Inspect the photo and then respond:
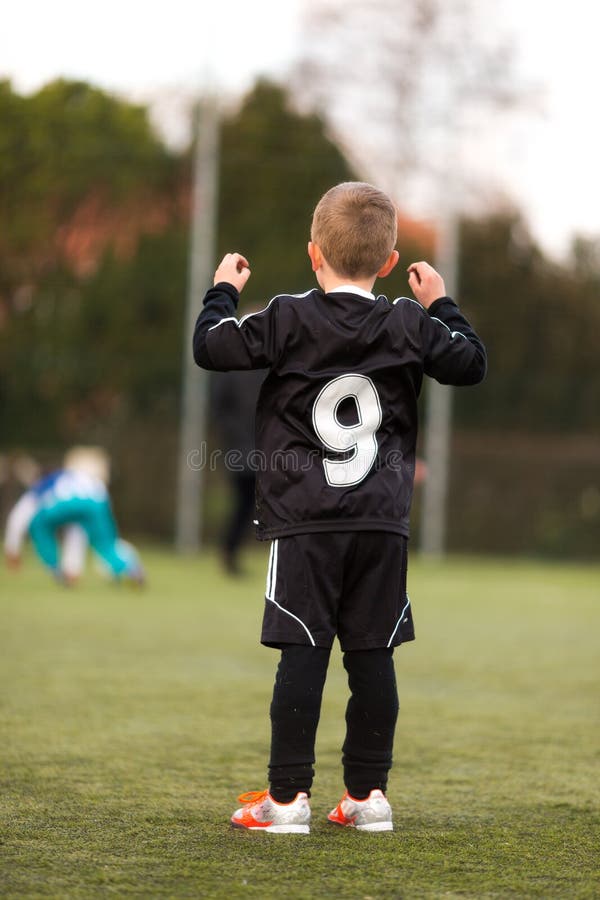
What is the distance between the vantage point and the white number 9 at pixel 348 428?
2730 millimetres

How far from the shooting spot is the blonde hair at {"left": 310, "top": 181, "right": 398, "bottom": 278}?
280 centimetres

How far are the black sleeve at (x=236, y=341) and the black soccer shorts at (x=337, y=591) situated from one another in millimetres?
380

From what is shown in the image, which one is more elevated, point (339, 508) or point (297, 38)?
point (297, 38)

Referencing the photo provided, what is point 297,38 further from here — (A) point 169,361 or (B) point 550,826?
(B) point 550,826

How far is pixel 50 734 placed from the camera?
12.2 feet

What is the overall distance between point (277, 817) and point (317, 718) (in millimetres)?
217

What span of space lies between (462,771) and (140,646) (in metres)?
2.77

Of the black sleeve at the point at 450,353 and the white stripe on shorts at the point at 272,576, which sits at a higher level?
the black sleeve at the point at 450,353

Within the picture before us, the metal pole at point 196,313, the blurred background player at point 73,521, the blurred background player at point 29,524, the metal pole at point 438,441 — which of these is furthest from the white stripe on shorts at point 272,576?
the metal pole at point 438,441

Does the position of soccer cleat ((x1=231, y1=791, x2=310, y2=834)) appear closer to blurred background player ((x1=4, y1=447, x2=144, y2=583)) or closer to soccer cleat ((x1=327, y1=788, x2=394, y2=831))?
soccer cleat ((x1=327, y1=788, x2=394, y2=831))

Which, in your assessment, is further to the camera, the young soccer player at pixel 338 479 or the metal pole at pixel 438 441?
the metal pole at pixel 438 441

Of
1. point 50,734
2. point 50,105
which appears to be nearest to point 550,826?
point 50,734

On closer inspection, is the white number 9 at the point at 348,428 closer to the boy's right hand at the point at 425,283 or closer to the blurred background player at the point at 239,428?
the boy's right hand at the point at 425,283

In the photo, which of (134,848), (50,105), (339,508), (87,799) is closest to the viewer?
(134,848)
